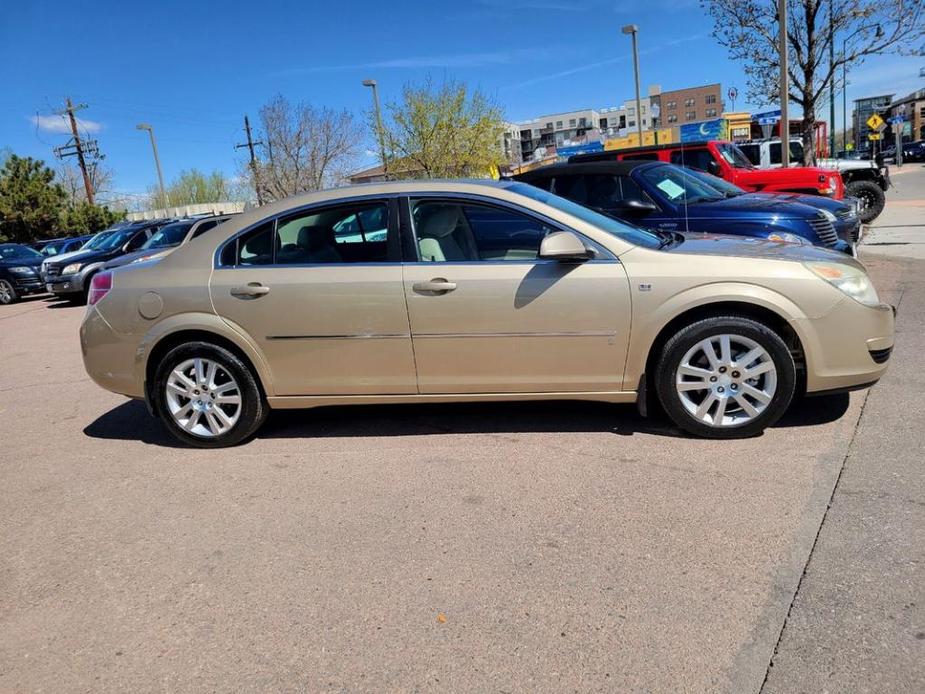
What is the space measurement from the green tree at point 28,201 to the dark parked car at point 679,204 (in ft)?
108

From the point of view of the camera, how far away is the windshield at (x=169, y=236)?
51.6 ft

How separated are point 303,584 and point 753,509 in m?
2.08

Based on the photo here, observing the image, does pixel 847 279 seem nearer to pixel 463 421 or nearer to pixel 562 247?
pixel 562 247

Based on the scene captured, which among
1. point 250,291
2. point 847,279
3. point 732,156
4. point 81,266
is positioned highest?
point 732,156

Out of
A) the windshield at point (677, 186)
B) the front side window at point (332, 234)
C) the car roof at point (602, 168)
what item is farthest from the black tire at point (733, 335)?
the car roof at point (602, 168)

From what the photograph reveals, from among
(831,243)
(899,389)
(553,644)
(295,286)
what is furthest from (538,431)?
(831,243)

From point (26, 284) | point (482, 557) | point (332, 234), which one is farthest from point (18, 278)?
point (482, 557)

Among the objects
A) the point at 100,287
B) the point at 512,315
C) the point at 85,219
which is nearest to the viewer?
the point at 512,315

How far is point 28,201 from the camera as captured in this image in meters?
33.8

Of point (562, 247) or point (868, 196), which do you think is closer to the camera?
point (562, 247)

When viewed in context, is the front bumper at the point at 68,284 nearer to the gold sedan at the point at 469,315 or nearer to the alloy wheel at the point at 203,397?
the gold sedan at the point at 469,315

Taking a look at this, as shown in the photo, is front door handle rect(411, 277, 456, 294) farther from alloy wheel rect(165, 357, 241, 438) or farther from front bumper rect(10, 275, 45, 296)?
front bumper rect(10, 275, 45, 296)

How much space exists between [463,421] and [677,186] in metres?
4.53

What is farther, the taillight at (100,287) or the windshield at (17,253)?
the windshield at (17,253)
